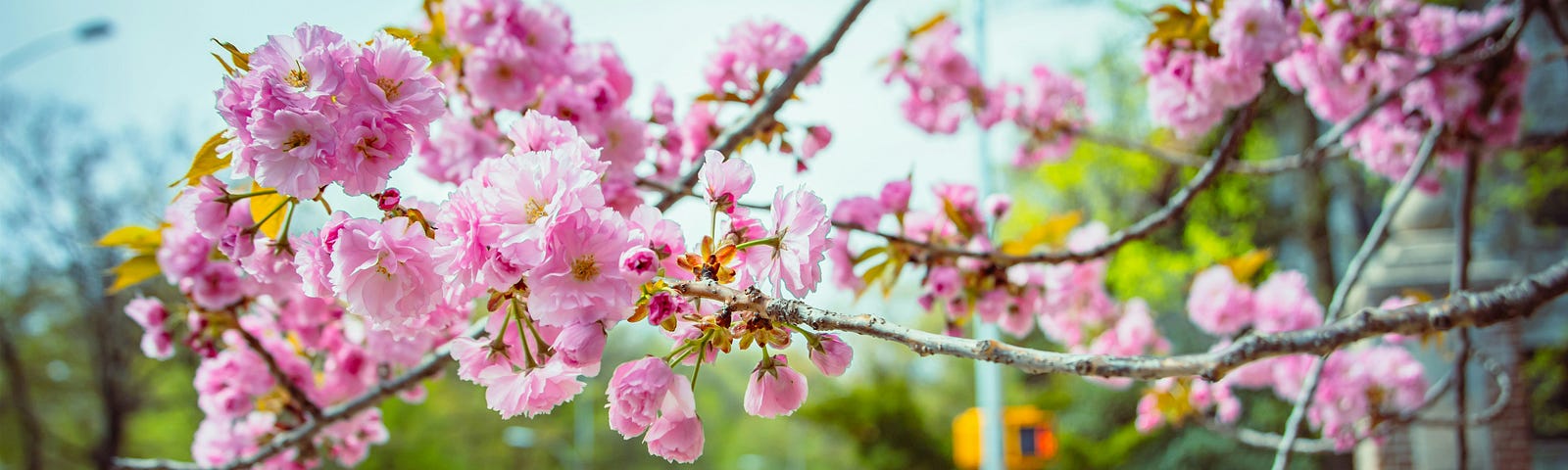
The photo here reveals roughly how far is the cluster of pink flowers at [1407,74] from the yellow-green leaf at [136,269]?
8.08ft

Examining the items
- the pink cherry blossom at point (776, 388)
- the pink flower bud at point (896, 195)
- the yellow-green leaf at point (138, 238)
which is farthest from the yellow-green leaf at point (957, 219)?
the yellow-green leaf at point (138, 238)

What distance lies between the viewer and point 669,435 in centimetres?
99

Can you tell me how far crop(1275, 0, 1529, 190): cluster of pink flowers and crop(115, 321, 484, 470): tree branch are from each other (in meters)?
2.07

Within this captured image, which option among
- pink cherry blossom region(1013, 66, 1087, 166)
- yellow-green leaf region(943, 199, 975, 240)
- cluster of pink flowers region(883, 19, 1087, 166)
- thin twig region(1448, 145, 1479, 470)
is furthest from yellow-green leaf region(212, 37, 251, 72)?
pink cherry blossom region(1013, 66, 1087, 166)

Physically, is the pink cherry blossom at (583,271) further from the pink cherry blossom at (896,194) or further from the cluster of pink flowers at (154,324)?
the cluster of pink flowers at (154,324)

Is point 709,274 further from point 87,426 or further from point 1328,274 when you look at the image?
point 87,426

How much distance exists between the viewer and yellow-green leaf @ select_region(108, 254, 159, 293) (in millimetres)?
1739

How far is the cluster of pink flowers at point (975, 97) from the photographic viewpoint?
3.25m

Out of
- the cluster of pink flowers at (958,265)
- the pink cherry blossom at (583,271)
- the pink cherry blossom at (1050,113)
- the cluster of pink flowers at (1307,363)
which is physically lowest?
the pink cherry blossom at (583,271)

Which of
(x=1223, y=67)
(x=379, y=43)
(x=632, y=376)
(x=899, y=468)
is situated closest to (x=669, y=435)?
(x=632, y=376)

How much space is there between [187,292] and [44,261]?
42.0ft

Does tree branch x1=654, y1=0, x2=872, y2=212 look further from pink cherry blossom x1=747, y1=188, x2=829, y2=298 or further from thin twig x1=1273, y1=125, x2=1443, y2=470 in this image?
thin twig x1=1273, y1=125, x2=1443, y2=470

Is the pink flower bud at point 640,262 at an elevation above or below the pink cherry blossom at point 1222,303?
below

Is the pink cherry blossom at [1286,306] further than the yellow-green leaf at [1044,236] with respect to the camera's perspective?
Yes
